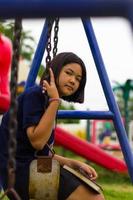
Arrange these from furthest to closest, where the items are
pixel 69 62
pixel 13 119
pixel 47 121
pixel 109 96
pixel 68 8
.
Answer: pixel 109 96
pixel 69 62
pixel 47 121
pixel 13 119
pixel 68 8

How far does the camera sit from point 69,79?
1.61 meters

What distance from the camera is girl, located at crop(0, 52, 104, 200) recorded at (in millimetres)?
1495

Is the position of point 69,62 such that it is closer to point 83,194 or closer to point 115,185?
point 83,194

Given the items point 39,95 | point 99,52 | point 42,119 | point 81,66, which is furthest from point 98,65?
point 42,119

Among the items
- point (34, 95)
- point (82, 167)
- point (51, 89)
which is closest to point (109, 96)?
point (82, 167)

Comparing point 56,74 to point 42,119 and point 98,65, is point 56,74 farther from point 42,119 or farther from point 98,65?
point 98,65

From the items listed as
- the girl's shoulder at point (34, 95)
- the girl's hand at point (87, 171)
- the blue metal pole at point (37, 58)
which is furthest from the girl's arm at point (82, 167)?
the blue metal pole at point (37, 58)

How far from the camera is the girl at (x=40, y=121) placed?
4.91 feet

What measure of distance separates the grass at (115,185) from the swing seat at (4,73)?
5.11 ft

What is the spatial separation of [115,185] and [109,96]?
2061mm

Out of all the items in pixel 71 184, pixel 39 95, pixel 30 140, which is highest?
pixel 39 95

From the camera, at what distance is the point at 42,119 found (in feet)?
4.74

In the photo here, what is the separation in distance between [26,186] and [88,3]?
982mm

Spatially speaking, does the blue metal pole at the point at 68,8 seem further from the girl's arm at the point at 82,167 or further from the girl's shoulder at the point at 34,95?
the girl's arm at the point at 82,167
